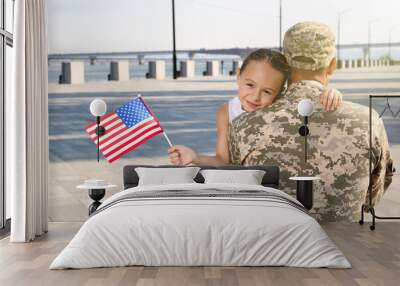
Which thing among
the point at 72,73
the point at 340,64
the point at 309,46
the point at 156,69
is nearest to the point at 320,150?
the point at 340,64

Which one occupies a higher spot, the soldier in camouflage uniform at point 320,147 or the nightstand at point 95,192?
the soldier in camouflage uniform at point 320,147

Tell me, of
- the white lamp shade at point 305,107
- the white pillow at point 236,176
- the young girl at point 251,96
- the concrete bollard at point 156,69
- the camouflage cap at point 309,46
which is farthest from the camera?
the concrete bollard at point 156,69

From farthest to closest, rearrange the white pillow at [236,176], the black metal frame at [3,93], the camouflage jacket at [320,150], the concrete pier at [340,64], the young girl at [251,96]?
the concrete pier at [340,64], the young girl at [251,96], the camouflage jacket at [320,150], the white pillow at [236,176], the black metal frame at [3,93]

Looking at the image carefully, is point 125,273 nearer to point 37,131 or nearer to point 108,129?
point 37,131

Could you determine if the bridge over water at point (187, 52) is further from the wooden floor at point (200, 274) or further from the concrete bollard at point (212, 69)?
the wooden floor at point (200, 274)

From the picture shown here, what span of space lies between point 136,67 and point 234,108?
1337 mm

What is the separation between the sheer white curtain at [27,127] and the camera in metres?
6.90

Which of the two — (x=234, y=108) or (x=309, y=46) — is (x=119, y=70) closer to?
(x=234, y=108)

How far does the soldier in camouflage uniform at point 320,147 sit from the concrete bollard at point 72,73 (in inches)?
82.3

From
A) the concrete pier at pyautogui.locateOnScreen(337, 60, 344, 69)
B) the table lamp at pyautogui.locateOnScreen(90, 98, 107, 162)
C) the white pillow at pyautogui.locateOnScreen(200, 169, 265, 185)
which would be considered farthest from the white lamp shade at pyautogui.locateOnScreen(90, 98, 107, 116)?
the concrete pier at pyautogui.locateOnScreen(337, 60, 344, 69)

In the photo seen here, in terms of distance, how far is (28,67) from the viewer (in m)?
7.03

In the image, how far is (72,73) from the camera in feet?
29.2

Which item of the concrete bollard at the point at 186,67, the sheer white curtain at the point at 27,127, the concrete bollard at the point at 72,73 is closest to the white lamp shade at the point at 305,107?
the concrete bollard at the point at 186,67

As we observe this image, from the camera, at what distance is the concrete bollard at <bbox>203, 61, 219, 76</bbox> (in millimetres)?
8820
